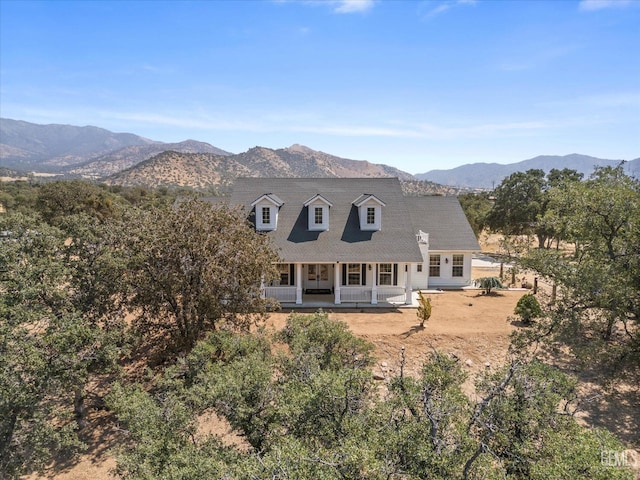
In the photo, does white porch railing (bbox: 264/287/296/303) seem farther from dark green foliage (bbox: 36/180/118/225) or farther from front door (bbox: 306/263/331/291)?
dark green foliage (bbox: 36/180/118/225)

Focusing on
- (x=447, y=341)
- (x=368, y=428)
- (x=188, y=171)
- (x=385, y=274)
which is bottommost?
(x=447, y=341)

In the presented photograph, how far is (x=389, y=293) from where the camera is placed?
2166 centimetres

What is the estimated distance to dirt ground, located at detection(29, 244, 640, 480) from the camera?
11.8 m

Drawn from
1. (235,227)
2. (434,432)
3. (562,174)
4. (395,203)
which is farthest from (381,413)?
(562,174)

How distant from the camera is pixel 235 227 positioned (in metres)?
15.2

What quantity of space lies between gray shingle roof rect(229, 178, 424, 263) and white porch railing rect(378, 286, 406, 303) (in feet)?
6.72

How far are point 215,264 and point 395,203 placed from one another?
47.6 ft

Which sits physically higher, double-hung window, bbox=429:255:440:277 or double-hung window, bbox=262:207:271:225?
double-hung window, bbox=262:207:271:225

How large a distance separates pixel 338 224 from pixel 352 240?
66.1 inches

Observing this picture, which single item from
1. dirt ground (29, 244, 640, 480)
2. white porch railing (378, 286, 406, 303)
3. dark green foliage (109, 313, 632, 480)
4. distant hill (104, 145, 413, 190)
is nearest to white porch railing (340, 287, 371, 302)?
white porch railing (378, 286, 406, 303)

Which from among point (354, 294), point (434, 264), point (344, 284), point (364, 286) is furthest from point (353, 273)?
point (434, 264)

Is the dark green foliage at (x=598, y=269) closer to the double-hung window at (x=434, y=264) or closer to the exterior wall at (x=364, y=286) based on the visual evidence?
the exterior wall at (x=364, y=286)

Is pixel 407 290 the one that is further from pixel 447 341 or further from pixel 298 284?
pixel 298 284

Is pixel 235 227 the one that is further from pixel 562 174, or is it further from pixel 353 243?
pixel 562 174
